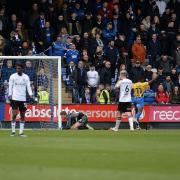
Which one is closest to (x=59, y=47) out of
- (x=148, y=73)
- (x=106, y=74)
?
(x=106, y=74)

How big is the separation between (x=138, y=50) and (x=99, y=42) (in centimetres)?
183

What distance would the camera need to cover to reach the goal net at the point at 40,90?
83.5 ft

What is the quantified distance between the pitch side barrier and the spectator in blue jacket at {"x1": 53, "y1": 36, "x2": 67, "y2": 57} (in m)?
2.68

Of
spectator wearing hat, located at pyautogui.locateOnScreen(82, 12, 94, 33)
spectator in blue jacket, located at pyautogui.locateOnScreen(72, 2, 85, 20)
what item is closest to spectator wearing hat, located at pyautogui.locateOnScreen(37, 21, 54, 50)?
spectator wearing hat, located at pyautogui.locateOnScreen(82, 12, 94, 33)

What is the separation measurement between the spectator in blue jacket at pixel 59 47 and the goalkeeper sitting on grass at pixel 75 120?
354 centimetres

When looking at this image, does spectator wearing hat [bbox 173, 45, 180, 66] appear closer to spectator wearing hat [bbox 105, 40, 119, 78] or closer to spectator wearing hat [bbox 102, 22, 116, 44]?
spectator wearing hat [bbox 105, 40, 119, 78]

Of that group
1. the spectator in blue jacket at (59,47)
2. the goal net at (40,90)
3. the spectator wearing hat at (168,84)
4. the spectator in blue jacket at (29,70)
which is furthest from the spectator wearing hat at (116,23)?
the spectator in blue jacket at (29,70)

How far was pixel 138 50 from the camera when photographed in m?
29.1

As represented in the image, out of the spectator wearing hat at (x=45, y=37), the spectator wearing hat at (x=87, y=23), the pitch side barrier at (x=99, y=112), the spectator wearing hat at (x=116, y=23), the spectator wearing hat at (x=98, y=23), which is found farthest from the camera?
the spectator wearing hat at (x=116, y=23)

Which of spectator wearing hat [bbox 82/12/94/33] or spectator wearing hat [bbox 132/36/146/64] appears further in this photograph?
spectator wearing hat [bbox 82/12/94/33]

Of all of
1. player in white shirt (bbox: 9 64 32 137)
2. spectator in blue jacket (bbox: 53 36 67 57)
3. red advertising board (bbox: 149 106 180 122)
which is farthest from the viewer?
spectator in blue jacket (bbox: 53 36 67 57)

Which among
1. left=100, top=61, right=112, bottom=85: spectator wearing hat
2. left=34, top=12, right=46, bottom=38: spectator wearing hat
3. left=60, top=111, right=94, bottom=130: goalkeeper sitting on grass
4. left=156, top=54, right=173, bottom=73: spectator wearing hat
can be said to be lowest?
left=60, top=111, right=94, bottom=130: goalkeeper sitting on grass

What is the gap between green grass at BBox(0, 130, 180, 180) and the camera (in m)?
9.68

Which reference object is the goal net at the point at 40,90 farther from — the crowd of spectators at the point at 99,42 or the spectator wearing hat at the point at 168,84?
the spectator wearing hat at the point at 168,84
